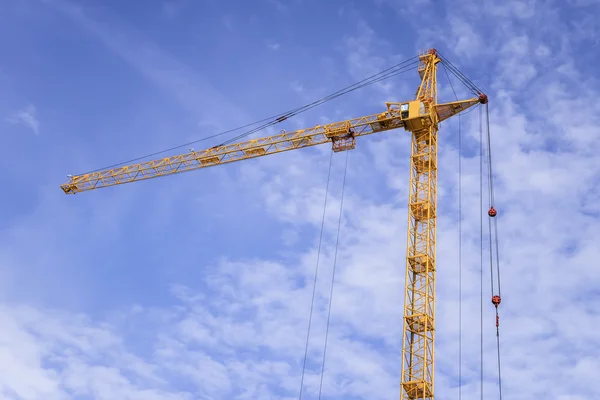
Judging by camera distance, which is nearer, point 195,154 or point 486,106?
point 486,106

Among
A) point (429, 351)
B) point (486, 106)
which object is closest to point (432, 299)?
point (429, 351)

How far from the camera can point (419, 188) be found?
231 feet

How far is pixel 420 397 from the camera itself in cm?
6050

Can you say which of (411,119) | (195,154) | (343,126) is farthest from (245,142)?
(411,119)

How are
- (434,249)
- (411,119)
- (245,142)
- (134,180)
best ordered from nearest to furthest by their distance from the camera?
(434,249) → (411,119) → (245,142) → (134,180)

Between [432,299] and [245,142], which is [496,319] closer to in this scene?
[432,299]

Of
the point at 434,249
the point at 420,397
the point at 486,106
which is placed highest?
the point at 486,106

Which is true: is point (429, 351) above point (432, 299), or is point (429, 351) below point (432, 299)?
below

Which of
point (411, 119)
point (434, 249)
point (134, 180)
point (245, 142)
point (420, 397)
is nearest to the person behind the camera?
point (420, 397)

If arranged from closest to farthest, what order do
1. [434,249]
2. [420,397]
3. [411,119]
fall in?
[420,397]
[434,249]
[411,119]

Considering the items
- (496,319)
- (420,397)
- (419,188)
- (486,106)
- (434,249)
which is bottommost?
(420,397)

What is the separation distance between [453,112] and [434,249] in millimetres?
13873

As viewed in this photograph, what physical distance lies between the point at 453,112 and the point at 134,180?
37835 millimetres

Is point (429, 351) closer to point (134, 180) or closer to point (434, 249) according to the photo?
point (434, 249)
